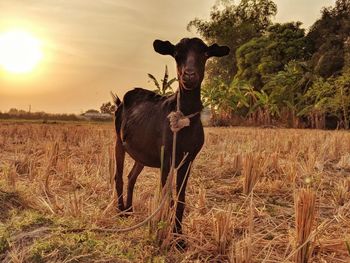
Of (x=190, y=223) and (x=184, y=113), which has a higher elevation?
(x=184, y=113)

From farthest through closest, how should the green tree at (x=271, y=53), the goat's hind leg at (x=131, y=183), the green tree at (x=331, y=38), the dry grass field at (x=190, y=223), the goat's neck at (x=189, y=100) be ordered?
the green tree at (x=271, y=53), the green tree at (x=331, y=38), the goat's hind leg at (x=131, y=183), the goat's neck at (x=189, y=100), the dry grass field at (x=190, y=223)

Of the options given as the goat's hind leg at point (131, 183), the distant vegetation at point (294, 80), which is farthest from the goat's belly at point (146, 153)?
the distant vegetation at point (294, 80)

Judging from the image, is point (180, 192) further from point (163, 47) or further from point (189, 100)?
point (163, 47)

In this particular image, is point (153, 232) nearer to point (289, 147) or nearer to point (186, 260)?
point (186, 260)

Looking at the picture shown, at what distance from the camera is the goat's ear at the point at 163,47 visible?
412 centimetres

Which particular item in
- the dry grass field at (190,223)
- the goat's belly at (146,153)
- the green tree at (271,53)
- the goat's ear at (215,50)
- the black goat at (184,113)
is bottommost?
→ the dry grass field at (190,223)

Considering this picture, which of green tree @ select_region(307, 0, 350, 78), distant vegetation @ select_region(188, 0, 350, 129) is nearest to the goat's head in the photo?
distant vegetation @ select_region(188, 0, 350, 129)

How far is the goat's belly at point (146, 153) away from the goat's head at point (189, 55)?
751 mm

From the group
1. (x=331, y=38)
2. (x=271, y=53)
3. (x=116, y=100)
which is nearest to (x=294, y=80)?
(x=331, y=38)

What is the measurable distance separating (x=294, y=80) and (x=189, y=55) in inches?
1248

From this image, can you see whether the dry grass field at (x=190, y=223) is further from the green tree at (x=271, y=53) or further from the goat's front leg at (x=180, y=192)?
the green tree at (x=271, y=53)

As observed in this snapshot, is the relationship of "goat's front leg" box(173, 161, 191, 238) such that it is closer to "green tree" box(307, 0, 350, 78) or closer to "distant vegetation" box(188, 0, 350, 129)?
"distant vegetation" box(188, 0, 350, 129)

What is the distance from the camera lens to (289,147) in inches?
463

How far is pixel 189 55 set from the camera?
154 inches
